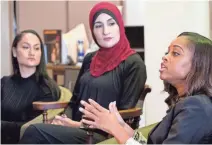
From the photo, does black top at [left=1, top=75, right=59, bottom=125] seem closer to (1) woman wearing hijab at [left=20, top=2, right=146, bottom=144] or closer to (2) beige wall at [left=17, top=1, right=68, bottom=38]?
(1) woman wearing hijab at [left=20, top=2, right=146, bottom=144]

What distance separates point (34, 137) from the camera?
1785 millimetres

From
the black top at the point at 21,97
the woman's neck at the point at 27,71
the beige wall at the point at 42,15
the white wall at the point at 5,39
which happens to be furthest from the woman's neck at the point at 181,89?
the white wall at the point at 5,39

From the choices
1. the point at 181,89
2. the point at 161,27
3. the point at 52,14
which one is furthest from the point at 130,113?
the point at 52,14

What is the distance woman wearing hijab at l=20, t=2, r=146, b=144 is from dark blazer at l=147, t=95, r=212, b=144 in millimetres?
711

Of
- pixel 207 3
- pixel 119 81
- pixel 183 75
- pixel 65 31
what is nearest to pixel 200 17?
pixel 207 3

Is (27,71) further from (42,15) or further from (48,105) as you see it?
(42,15)

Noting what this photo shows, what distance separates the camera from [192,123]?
117 centimetres

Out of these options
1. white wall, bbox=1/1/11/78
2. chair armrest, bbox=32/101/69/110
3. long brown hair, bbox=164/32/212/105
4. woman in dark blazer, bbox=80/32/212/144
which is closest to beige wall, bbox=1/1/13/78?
white wall, bbox=1/1/11/78

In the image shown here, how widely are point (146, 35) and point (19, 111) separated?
127 centimetres

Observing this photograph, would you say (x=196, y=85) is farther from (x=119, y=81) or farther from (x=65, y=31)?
(x=65, y=31)

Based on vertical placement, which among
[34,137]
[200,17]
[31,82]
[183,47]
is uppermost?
[200,17]

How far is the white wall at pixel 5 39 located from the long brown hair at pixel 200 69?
3.68m

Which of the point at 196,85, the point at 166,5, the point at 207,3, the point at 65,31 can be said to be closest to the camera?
the point at 196,85

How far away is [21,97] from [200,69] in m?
1.38
